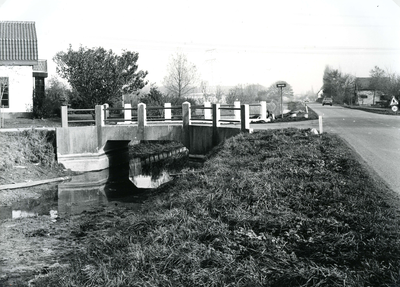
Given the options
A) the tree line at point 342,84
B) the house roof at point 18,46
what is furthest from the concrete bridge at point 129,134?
the tree line at point 342,84

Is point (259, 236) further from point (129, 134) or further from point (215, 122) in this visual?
point (129, 134)

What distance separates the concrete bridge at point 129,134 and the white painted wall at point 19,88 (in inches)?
302

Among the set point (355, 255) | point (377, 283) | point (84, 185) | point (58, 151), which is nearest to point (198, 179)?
point (355, 255)

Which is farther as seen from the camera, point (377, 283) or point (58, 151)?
point (58, 151)

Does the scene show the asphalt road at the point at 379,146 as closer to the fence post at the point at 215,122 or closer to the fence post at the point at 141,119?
the fence post at the point at 215,122

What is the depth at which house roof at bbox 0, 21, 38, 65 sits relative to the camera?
27.3 metres

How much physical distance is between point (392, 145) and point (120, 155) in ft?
45.9

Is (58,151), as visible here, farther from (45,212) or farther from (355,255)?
(355,255)

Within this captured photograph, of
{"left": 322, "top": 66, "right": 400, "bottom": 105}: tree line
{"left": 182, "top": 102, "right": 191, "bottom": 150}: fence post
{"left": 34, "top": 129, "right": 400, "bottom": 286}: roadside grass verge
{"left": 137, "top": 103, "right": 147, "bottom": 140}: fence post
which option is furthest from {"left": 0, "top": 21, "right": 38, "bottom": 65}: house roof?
{"left": 322, "top": 66, "right": 400, "bottom": 105}: tree line

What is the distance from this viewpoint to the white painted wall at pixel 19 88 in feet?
87.9

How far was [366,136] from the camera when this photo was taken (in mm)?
15844

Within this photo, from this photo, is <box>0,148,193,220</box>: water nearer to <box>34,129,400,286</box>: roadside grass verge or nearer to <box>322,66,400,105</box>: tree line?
<box>34,129,400,286</box>: roadside grass verge

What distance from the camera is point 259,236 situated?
6.73m

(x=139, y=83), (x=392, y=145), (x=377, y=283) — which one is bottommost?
(x=377, y=283)
